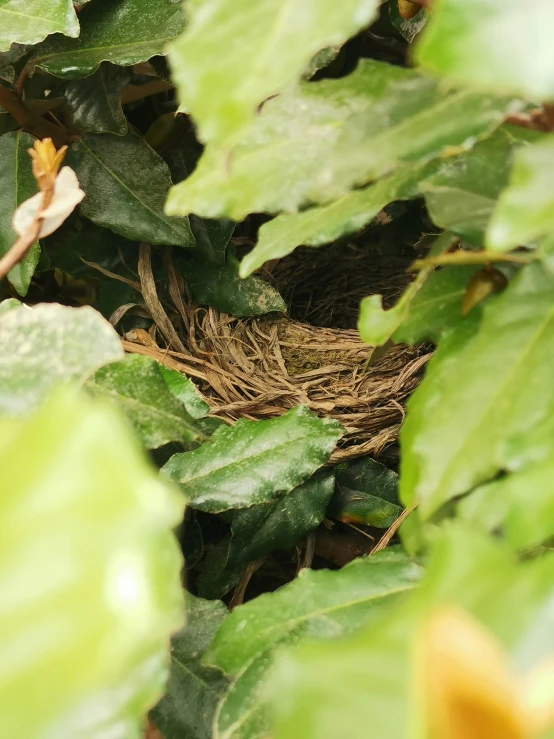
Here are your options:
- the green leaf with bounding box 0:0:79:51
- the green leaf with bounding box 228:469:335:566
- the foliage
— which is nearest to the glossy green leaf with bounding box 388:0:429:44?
the foliage

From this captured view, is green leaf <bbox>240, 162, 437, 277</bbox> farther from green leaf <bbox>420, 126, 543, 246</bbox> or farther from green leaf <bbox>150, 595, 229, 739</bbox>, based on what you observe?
green leaf <bbox>150, 595, 229, 739</bbox>

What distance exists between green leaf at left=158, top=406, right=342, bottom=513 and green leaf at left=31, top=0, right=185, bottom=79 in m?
0.49

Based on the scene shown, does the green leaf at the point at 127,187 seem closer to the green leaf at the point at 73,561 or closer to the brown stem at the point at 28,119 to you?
the brown stem at the point at 28,119

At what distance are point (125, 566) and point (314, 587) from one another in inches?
14.4

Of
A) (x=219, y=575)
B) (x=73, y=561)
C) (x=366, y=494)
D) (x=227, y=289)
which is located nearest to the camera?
(x=73, y=561)

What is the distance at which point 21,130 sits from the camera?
3.15 feet

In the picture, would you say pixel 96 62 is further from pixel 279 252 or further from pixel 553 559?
pixel 553 559

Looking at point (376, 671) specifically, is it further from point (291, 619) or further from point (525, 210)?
point (291, 619)

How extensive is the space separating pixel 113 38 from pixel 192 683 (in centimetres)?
80

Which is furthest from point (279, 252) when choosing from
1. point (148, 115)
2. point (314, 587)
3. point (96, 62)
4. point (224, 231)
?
point (148, 115)

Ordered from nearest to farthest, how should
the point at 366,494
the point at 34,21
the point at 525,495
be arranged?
1. the point at 525,495
2. the point at 34,21
3. the point at 366,494

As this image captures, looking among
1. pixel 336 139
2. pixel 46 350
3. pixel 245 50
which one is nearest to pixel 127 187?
pixel 46 350

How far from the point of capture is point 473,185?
1.63 feet

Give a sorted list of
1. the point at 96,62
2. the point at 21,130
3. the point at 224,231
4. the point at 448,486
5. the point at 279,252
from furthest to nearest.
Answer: the point at 224,231 < the point at 21,130 < the point at 96,62 < the point at 279,252 < the point at 448,486
